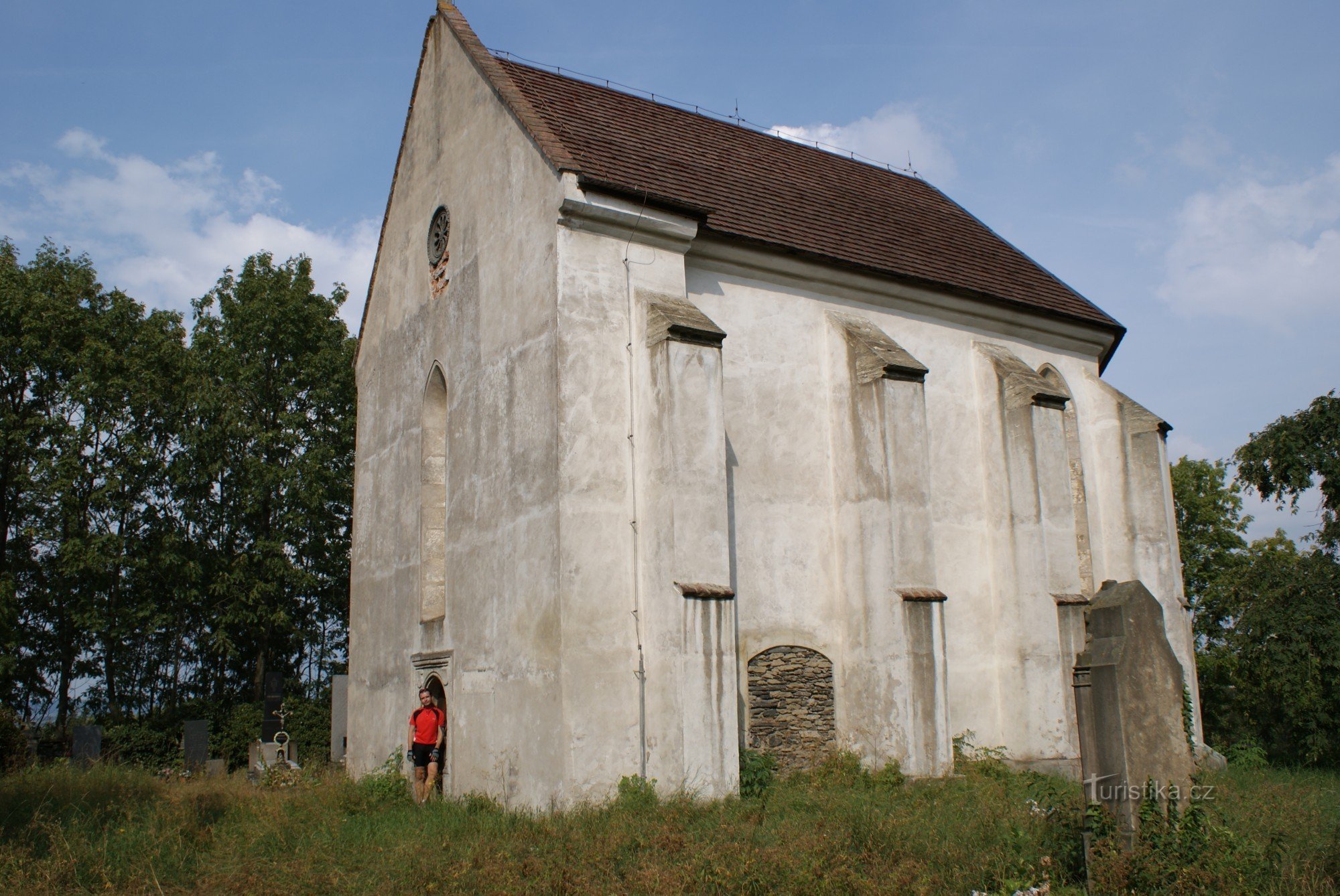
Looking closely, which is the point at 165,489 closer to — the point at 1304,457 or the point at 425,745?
the point at 425,745

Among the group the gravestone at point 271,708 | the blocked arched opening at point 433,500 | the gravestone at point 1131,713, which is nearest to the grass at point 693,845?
the gravestone at point 1131,713

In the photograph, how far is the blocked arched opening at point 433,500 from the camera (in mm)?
15141

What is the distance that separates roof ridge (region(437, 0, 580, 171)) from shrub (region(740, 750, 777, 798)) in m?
7.39

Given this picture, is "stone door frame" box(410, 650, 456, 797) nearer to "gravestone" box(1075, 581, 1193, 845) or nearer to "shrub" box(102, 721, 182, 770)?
"gravestone" box(1075, 581, 1193, 845)

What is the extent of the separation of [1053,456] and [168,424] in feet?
70.8

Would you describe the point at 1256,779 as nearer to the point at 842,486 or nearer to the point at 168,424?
the point at 842,486

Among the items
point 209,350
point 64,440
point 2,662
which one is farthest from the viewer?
point 209,350

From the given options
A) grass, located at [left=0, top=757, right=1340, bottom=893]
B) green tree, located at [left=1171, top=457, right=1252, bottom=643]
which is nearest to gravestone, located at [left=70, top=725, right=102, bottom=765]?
grass, located at [left=0, top=757, right=1340, bottom=893]

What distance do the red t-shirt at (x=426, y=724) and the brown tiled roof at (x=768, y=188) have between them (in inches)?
292

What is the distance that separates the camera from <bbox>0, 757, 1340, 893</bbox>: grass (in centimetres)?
697

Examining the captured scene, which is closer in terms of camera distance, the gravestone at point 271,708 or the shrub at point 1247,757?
the shrub at point 1247,757

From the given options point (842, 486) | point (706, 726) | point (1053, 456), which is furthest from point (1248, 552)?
point (706, 726)

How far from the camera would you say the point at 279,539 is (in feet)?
85.1

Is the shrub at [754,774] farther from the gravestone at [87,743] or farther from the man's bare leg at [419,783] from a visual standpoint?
the gravestone at [87,743]
